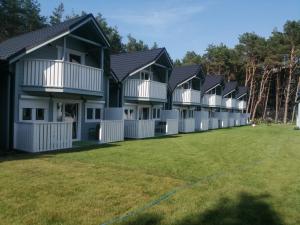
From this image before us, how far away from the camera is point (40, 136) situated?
12.1 m

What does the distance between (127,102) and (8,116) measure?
8985 millimetres

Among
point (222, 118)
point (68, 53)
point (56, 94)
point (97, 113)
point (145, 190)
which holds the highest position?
point (68, 53)

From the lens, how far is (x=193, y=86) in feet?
99.5

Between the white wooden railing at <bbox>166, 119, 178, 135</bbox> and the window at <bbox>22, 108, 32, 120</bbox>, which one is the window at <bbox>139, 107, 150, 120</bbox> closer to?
the white wooden railing at <bbox>166, 119, 178, 135</bbox>

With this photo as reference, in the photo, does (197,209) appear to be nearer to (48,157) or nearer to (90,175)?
(90,175)

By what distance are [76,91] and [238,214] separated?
10.1 meters

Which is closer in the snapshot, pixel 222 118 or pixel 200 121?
pixel 200 121

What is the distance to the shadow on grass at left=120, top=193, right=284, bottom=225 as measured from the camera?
5.18 meters

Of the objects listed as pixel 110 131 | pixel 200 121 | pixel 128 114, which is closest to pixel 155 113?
pixel 128 114

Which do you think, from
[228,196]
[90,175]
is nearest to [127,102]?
[90,175]

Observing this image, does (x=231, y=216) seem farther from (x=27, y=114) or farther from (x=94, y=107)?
(x=94, y=107)

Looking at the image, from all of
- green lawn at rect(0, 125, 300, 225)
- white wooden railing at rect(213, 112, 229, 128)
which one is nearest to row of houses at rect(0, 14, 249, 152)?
green lawn at rect(0, 125, 300, 225)

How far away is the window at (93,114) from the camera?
1723 centimetres

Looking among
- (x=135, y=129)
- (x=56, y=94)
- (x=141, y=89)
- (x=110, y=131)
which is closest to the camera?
(x=56, y=94)
